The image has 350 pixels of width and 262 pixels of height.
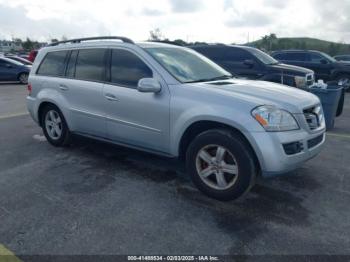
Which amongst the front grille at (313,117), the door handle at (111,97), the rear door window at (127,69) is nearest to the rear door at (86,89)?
the door handle at (111,97)

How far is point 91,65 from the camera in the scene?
15.3ft

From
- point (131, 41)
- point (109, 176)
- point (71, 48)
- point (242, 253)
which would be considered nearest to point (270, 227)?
point (242, 253)

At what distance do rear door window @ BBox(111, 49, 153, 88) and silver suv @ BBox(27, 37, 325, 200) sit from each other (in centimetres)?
1

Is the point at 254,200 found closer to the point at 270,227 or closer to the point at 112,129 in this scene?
the point at 270,227

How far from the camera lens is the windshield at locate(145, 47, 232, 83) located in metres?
3.96

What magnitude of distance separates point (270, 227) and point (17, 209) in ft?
8.21

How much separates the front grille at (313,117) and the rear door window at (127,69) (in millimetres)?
1828

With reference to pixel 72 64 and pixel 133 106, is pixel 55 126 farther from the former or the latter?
pixel 133 106

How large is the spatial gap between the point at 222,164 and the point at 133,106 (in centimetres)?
134

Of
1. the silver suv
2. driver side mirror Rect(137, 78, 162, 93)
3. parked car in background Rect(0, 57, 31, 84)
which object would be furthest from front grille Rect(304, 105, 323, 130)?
parked car in background Rect(0, 57, 31, 84)

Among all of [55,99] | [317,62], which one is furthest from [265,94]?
[317,62]

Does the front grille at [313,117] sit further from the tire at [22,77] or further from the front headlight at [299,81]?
the tire at [22,77]

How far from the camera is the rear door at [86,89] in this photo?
4.47 m

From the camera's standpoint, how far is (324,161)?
475 centimetres
